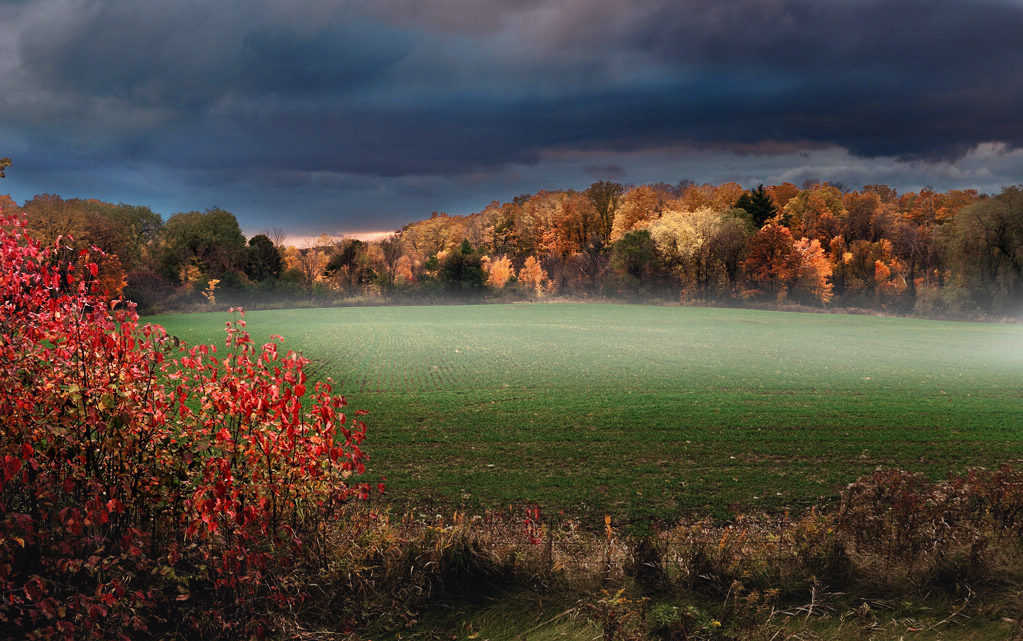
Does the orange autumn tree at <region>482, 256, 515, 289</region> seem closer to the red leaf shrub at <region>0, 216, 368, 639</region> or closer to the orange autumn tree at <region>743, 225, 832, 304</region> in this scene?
the orange autumn tree at <region>743, 225, 832, 304</region>

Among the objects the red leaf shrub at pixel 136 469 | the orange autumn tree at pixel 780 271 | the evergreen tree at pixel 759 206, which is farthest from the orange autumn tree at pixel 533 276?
the red leaf shrub at pixel 136 469

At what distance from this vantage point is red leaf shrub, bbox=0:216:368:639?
184 inches

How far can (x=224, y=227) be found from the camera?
94188mm

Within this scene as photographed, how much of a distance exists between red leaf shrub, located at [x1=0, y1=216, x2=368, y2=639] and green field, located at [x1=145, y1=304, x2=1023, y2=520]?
553 centimetres

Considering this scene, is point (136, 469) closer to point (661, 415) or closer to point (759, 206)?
point (661, 415)

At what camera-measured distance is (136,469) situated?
4926 millimetres

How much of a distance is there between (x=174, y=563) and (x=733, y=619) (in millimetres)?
4475

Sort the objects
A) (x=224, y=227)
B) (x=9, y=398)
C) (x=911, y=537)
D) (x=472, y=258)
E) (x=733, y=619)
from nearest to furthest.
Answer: (x=9, y=398), (x=733, y=619), (x=911, y=537), (x=472, y=258), (x=224, y=227)

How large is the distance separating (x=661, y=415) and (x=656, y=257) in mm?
71643

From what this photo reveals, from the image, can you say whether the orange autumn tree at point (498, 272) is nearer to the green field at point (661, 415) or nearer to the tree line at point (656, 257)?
the tree line at point (656, 257)

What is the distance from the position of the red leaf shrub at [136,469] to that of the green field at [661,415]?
553 cm

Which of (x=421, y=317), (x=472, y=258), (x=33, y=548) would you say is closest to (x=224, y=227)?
(x=472, y=258)

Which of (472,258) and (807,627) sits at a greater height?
(472,258)

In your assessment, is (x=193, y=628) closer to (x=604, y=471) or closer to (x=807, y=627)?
(x=807, y=627)
